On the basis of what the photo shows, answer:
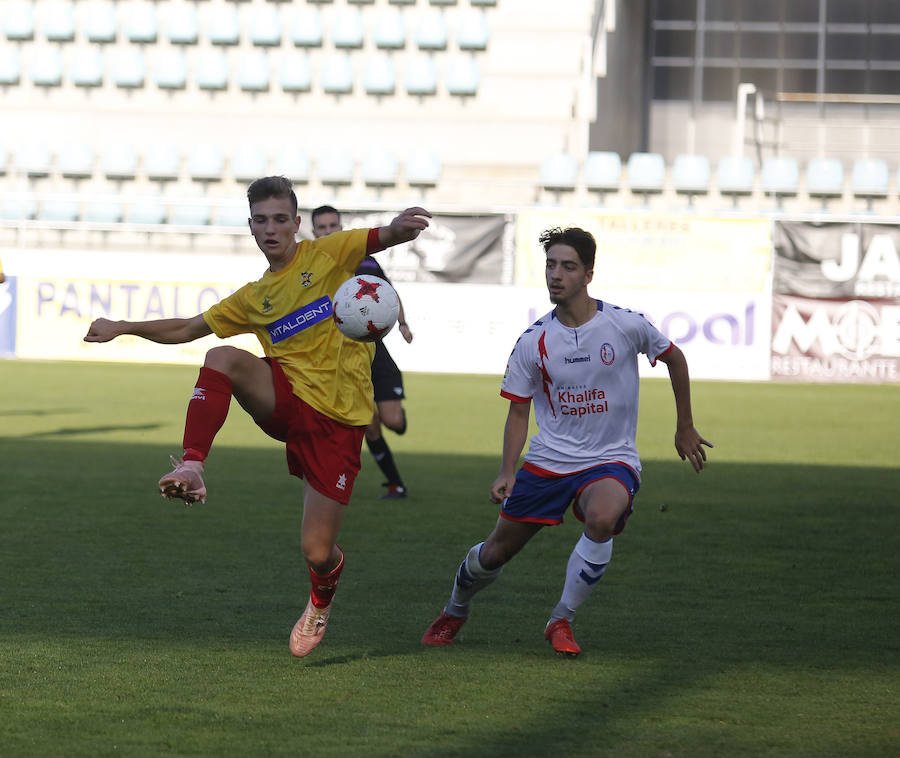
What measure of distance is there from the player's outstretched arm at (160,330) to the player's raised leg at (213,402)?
28 cm

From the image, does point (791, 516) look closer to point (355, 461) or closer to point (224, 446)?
point (355, 461)

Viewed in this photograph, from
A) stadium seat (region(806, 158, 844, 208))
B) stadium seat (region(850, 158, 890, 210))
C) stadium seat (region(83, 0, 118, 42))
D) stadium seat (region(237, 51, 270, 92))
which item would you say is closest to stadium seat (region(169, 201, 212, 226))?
stadium seat (region(237, 51, 270, 92))

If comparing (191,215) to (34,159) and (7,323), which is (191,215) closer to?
(34,159)

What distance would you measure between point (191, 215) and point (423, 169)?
429 cm

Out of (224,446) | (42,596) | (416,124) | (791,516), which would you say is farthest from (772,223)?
(42,596)

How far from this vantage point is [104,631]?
5289 mm

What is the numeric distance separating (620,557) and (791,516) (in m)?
1.99

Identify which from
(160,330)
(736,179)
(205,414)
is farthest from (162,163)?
(205,414)

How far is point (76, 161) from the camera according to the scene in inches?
1029

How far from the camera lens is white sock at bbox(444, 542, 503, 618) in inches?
205

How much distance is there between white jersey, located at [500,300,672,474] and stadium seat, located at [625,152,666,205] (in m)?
20.4

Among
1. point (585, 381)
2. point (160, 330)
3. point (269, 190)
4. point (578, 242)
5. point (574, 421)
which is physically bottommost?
point (574, 421)

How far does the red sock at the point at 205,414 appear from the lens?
460 cm

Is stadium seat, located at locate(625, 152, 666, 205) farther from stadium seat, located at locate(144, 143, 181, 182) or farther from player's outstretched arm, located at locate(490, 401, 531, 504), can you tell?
player's outstretched arm, located at locate(490, 401, 531, 504)
